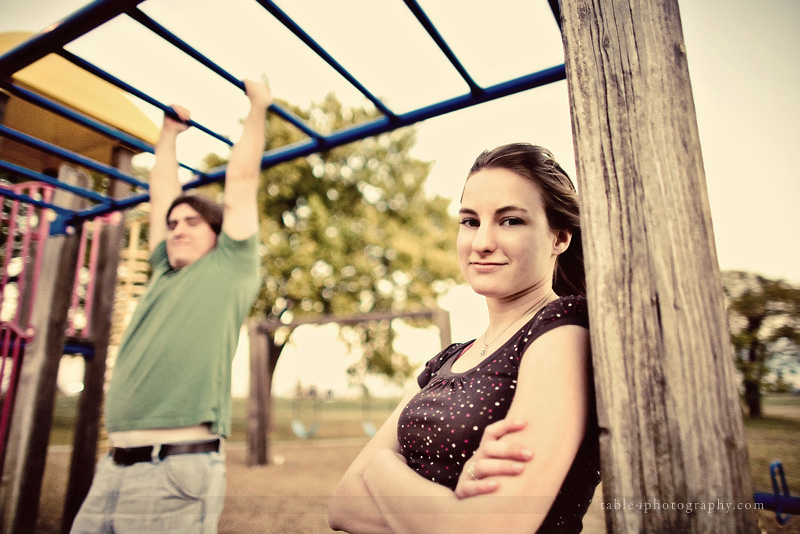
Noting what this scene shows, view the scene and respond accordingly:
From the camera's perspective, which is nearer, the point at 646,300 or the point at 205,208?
the point at 646,300

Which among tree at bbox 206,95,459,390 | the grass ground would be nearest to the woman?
the grass ground

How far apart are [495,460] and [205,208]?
6.19 ft

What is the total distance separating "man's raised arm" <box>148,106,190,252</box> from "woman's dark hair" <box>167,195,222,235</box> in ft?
0.54

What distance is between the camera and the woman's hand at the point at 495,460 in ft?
2.32

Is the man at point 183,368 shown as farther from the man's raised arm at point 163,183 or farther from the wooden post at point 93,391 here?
the wooden post at point 93,391

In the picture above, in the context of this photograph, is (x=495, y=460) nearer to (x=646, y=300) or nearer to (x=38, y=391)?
(x=646, y=300)

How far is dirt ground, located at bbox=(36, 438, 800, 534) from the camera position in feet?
12.3

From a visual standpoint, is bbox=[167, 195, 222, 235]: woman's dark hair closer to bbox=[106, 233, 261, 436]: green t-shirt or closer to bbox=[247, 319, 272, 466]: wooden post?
bbox=[106, 233, 261, 436]: green t-shirt

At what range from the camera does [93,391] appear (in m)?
3.61

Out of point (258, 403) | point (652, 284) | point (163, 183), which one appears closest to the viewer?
point (652, 284)

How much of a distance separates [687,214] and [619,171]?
0.41 feet

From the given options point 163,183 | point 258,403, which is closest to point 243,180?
point 163,183

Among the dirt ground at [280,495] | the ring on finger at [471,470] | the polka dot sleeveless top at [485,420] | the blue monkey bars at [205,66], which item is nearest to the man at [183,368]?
the blue monkey bars at [205,66]

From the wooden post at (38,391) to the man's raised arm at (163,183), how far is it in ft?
3.62
